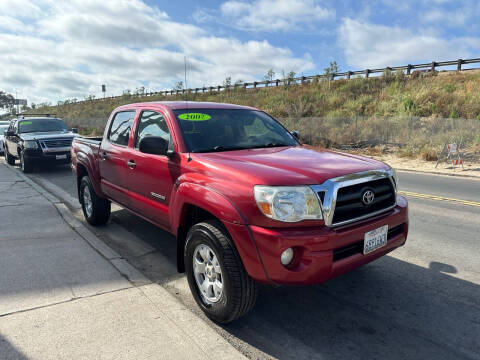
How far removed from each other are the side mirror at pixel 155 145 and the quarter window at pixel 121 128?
1.23 metres

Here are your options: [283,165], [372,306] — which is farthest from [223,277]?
[372,306]

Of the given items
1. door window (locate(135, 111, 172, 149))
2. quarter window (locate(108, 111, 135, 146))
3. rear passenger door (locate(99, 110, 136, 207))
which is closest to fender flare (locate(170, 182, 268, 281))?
door window (locate(135, 111, 172, 149))

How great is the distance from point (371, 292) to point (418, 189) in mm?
6481

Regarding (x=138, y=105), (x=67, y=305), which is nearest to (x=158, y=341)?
(x=67, y=305)

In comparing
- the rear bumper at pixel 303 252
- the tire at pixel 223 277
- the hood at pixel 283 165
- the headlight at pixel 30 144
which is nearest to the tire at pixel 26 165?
the headlight at pixel 30 144

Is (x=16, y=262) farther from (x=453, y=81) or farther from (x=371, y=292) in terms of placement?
(x=453, y=81)

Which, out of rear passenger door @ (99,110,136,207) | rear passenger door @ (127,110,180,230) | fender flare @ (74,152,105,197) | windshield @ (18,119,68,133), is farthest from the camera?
windshield @ (18,119,68,133)

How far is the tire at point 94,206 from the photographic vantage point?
213 inches

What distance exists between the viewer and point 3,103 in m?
97.5

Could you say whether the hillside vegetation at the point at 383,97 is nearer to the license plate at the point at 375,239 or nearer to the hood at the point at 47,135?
the hood at the point at 47,135

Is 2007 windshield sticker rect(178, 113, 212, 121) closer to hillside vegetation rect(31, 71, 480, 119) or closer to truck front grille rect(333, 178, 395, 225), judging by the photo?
truck front grille rect(333, 178, 395, 225)

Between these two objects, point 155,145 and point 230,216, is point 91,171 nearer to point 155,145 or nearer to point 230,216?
point 155,145

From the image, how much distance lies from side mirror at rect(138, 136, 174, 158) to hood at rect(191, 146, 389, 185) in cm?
31

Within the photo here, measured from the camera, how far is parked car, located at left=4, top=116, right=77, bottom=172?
11133mm
